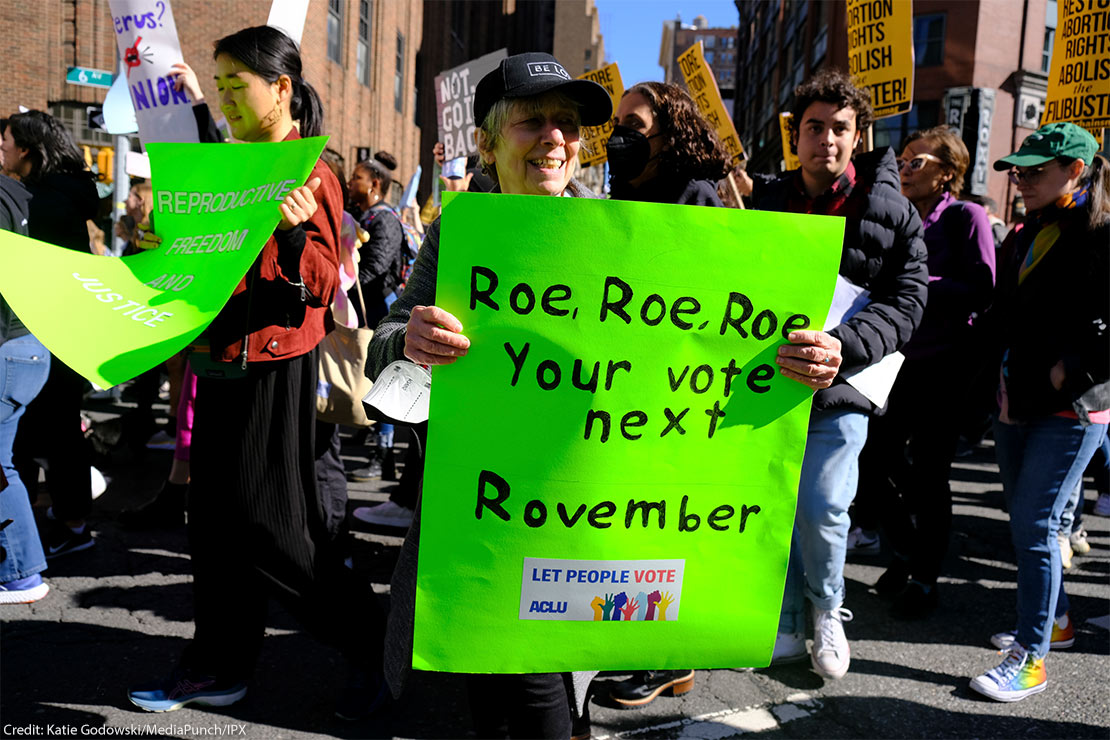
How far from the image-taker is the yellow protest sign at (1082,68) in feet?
15.1

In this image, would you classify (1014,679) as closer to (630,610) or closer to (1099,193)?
(1099,193)

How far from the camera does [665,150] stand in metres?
3.12

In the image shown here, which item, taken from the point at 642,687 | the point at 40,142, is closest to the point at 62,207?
the point at 40,142

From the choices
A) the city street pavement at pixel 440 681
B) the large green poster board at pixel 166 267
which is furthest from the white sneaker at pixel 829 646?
the large green poster board at pixel 166 267

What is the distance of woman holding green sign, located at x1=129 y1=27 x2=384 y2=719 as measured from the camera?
2514 mm

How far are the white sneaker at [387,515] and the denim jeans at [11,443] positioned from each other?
174cm

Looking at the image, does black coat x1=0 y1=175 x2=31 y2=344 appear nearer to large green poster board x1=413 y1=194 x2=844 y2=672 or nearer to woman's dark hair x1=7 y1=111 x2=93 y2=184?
woman's dark hair x1=7 y1=111 x2=93 y2=184

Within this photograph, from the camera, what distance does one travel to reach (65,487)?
420 centimetres

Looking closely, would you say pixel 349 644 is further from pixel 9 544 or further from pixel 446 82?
pixel 446 82

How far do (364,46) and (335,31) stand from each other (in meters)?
2.07

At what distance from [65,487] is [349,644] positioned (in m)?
2.30

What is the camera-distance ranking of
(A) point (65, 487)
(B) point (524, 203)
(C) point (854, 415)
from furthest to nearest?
(A) point (65, 487)
(C) point (854, 415)
(B) point (524, 203)

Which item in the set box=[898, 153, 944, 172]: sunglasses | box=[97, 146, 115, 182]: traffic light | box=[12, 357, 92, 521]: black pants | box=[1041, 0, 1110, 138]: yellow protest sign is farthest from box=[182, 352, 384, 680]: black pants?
box=[97, 146, 115, 182]: traffic light

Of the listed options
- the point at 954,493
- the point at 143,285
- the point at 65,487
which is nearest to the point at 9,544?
the point at 65,487
